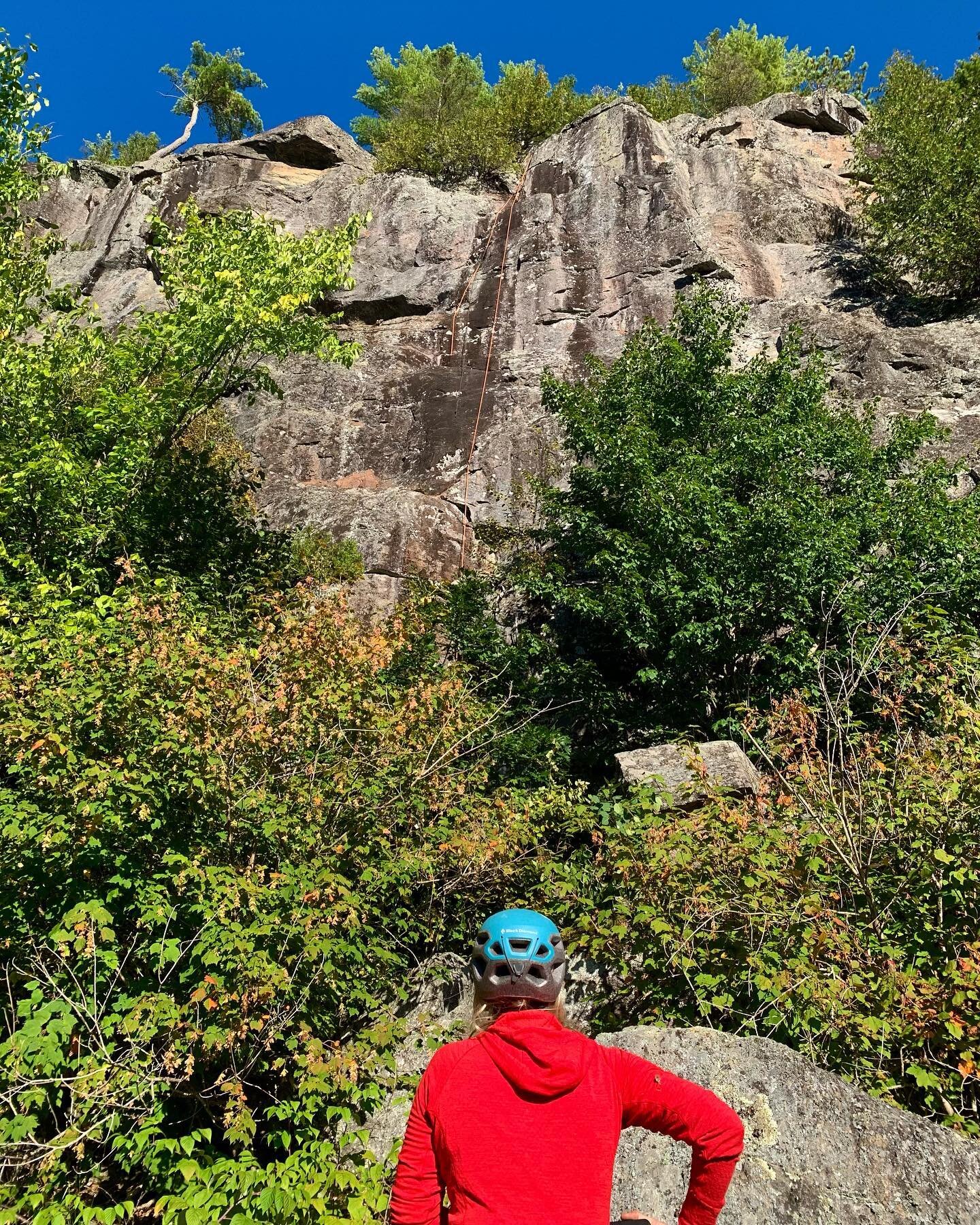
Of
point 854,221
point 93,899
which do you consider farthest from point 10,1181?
point 854,221

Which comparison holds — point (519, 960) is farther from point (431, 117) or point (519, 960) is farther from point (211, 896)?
point (431, 117)

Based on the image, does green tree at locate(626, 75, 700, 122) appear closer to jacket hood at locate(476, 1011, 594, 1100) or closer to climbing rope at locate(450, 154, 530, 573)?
climbing rope at locate(450, 154, 530, 573)

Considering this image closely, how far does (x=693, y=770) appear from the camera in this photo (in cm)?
680

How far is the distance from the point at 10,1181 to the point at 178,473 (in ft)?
30.4

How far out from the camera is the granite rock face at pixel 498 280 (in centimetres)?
1576

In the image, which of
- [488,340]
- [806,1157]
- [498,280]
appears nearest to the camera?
[806,1157]

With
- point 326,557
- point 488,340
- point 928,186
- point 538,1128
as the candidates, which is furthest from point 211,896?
point 928,186

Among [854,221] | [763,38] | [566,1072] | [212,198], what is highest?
[763,38]

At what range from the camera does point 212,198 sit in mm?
23125

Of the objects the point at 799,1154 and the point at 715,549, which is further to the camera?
the point at 715,549

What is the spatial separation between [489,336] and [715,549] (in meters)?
10.2

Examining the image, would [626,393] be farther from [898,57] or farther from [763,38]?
[763,38]

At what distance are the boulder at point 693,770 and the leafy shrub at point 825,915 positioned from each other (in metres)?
0.35

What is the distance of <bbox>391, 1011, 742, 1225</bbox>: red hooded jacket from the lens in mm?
2164
